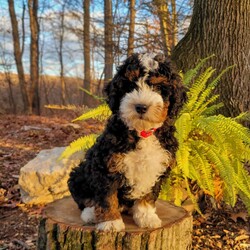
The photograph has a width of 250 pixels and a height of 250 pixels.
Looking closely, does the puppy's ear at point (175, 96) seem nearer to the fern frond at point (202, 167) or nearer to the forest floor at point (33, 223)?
the fern frond at point (202, 167)

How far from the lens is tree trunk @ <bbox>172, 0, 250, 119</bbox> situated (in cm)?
554

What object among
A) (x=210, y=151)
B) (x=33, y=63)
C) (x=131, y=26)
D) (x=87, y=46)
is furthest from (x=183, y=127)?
(x=33, y=63)

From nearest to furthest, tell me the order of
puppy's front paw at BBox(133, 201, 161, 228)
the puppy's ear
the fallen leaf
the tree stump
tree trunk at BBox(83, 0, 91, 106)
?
1. the puppy's ear
2. the tree stump
3. puppy's front paw at BBox(133, 201, 161, 228)
4. the fallen leaf
5. tree trunk at BBox(83, 0, 91, 106)

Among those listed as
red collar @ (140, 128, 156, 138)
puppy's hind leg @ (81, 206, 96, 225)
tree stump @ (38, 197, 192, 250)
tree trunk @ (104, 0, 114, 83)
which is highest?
tree trunk @ (104, 0, 114, 83)

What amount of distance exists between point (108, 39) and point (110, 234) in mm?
12201

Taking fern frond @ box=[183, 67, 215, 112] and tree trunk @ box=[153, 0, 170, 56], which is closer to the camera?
fern frond @ box=[183, 67, 215, 112]

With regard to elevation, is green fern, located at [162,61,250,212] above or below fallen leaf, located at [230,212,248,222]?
above

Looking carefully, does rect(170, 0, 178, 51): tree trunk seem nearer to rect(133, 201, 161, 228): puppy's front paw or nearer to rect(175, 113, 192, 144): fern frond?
rect(175, 113, 192, 144): fern frond

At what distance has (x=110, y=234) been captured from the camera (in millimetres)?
2674

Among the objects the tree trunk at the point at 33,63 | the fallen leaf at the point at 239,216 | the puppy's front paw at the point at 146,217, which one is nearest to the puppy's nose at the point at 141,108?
the puppy's front paw at the point at 146,217

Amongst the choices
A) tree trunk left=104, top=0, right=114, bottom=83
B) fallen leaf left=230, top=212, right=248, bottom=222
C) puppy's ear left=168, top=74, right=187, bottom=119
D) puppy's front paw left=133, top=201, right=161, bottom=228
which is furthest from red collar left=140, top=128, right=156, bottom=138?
tree trunk left=104, top=0, right=114, bottom=83

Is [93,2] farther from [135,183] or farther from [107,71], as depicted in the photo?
[135,183]

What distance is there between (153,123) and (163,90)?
11.0 inches

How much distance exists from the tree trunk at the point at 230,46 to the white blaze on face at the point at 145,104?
3366 millimetres
